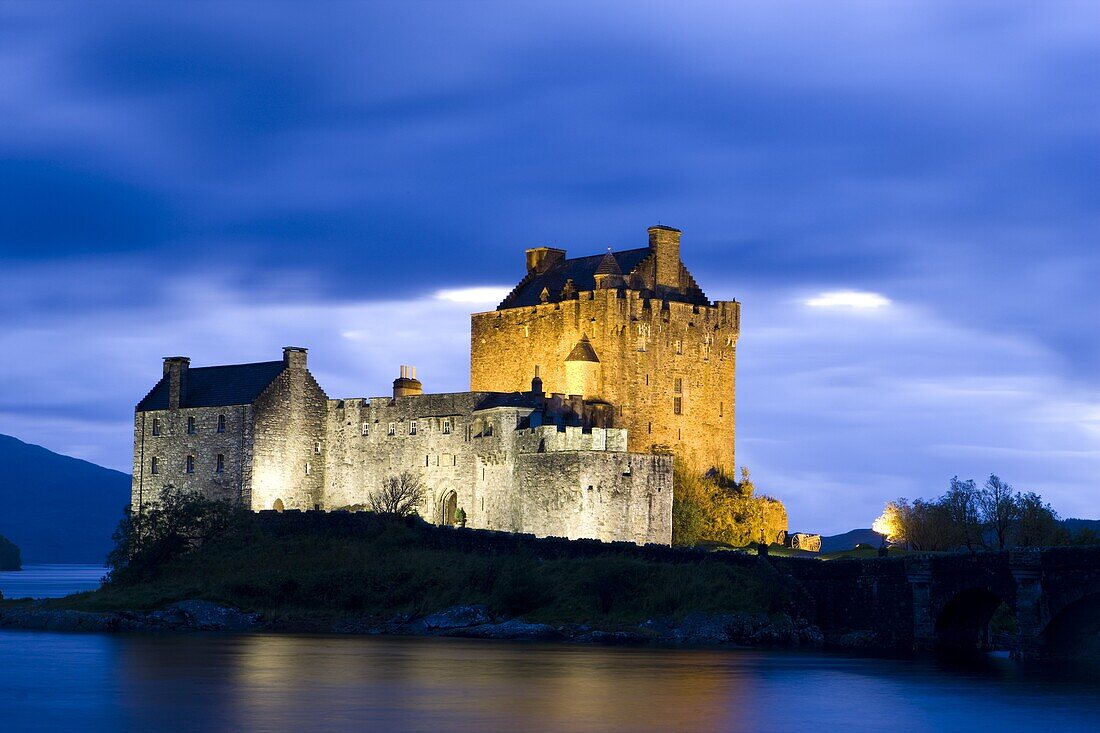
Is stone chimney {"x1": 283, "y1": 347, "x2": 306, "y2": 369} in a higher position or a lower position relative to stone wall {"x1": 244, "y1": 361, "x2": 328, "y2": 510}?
higher

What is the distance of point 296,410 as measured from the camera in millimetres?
87625

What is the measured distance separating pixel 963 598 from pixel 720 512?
94.6ft

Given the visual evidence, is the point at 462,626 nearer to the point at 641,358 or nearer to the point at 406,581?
the point at 406,581

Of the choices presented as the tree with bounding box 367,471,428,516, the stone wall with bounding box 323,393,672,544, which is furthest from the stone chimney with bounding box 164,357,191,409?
the tree with bounding box 367,471,428,516

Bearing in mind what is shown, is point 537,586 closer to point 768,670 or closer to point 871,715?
point 768,670

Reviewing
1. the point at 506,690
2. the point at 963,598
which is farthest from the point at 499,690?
the point at 963,598

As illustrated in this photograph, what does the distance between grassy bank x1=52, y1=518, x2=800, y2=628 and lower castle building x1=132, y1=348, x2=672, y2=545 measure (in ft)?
19.1

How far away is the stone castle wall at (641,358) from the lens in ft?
299

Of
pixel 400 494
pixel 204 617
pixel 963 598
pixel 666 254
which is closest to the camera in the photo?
pixel 963 598

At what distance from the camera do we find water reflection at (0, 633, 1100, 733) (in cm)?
4172

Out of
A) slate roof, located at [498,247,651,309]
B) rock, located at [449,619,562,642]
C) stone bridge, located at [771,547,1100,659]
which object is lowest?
rock, located at [449,619,562,642]

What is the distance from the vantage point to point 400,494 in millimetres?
84438

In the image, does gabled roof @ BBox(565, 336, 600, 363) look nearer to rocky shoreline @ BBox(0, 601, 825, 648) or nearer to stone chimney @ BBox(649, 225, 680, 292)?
stone chimney @ BBox(649, 225, 680, 292)

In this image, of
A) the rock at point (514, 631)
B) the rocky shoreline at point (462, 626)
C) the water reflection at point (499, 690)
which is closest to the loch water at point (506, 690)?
the water reflection at point (499, 690)
